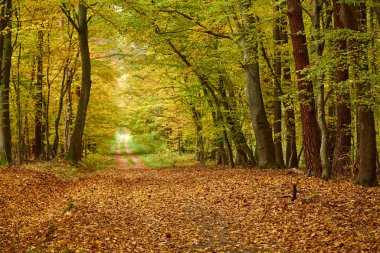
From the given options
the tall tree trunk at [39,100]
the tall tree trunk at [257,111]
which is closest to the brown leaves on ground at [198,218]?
the tall tree trunk at [257,111]

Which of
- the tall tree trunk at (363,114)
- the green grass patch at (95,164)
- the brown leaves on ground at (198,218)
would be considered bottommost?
the brown leaves on ground at (198,218)

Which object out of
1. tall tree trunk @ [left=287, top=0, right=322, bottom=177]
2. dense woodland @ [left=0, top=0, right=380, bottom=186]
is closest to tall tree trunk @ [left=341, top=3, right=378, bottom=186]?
dense woodland @ [left=0, top=0, right=380, bottom=186]

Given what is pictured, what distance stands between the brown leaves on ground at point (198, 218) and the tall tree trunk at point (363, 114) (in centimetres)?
66

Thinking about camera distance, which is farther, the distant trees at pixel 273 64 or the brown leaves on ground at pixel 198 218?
the distant trees at pixel 273 64

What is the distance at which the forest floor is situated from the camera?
7.49 m

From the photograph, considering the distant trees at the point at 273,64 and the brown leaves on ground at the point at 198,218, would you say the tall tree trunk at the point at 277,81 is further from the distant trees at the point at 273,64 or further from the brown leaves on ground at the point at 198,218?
the brown leaves on ground at the point at 198,218

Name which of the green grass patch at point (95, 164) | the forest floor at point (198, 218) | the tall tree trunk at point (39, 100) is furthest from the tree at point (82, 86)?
the forest floor at point (198, 218)

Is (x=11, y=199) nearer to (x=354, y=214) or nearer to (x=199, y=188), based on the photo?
(x=199, y=188)

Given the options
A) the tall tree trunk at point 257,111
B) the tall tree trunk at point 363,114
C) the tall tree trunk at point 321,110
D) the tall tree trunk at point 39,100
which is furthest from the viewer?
the tall tree trunk at point 39,100

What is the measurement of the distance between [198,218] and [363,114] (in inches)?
202

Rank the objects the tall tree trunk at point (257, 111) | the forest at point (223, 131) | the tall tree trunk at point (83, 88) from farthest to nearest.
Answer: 1. the tall tree trunk at point (83, 88)
2. the tall tree trunk at point (257, 111)
3. the forest at point (223, 131)

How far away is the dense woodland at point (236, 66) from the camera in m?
11.0

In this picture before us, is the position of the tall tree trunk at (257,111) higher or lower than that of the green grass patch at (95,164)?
higher

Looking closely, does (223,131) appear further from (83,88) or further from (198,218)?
(198,218)
